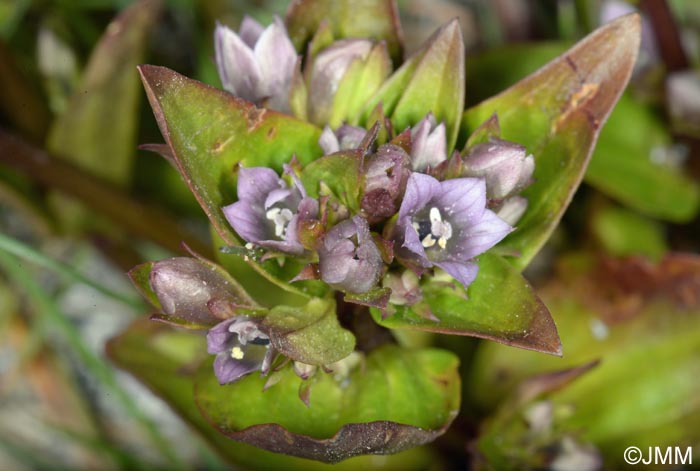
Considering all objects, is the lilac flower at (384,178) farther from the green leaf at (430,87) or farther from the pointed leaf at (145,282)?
the pointed leaf at (145,282)

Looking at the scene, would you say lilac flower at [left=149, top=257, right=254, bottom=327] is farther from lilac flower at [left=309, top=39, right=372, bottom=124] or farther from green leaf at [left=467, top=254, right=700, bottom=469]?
green leaf at [left=467, top=254, right=700, bottom=469]

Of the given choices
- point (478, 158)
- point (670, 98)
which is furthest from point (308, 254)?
point (670, 98)

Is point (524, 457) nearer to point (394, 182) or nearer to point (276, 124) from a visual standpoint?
point (394, 182)

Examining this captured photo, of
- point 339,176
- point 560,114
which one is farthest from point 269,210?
point 560,114

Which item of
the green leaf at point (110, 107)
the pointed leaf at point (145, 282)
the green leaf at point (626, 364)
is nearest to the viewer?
the pointed leaf at point (145, 282)

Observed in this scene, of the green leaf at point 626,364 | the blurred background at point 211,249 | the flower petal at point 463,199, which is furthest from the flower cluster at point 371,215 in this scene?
the green leaf at point 626,364

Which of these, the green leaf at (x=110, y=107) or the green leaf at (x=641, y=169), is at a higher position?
the green leaf at (x=110, y=107)
